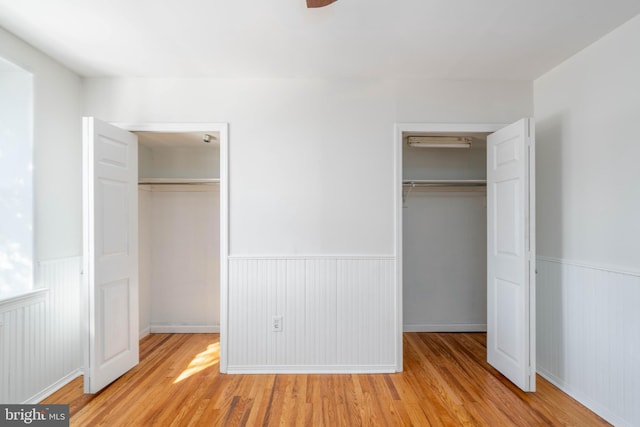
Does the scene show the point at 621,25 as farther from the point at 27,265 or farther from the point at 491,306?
the point at 27,265

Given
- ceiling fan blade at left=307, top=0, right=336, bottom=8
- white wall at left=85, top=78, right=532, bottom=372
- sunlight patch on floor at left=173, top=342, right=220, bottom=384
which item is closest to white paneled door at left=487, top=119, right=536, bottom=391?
white wall at left=85, top=78, right=532, bottom=372

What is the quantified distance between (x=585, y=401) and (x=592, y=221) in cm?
127

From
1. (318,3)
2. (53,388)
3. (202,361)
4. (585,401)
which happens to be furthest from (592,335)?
(53,388)

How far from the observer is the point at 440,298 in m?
4.20

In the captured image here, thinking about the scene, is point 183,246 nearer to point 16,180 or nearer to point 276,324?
point 276,324

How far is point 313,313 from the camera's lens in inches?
121

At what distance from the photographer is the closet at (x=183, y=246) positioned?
163 inches

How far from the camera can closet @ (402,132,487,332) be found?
13.7ft

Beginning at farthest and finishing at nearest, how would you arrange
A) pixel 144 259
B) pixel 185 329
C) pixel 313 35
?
pixel 185 329, pixel 144 259, pixel 313 35

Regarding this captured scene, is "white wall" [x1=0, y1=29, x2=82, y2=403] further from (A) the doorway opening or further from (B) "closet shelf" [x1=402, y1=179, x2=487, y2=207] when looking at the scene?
(B) "closet shelf" [x1=402, y1=179, x2=487, y2=207]

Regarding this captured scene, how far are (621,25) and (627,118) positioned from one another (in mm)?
602

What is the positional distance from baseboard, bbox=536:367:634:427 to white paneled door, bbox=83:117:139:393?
349 cm

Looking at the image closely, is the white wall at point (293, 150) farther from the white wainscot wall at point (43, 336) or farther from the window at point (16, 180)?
the white wainscot wall at point (43, 336)

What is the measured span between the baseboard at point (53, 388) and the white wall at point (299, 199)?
126cm
